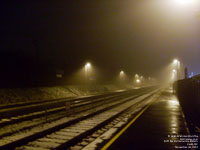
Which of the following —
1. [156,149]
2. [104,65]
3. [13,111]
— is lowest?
[156,149]

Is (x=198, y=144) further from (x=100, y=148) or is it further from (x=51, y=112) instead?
(x=51, y=112)

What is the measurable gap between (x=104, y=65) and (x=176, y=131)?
81.8 m

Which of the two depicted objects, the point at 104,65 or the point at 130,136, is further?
the point at 104,65

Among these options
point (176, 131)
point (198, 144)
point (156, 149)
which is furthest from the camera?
point (176, 131)

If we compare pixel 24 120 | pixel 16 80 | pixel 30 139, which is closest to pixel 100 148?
pixel 30 139

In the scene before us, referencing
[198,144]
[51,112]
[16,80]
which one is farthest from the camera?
[16,80]

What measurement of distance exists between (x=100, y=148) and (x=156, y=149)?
1700 millimetres

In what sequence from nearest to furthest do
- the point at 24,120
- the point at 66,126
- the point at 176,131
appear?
1. the point at 176,131
2. the point at 66,126
3. the point at 24,120

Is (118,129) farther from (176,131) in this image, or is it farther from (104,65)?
(104,65)

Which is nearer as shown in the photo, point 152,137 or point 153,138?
point 153,138

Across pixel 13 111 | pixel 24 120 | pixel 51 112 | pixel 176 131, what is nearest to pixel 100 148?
pixel 176 131

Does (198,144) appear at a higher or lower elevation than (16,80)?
lower

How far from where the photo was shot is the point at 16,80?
136 ft

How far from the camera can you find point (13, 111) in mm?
9727
